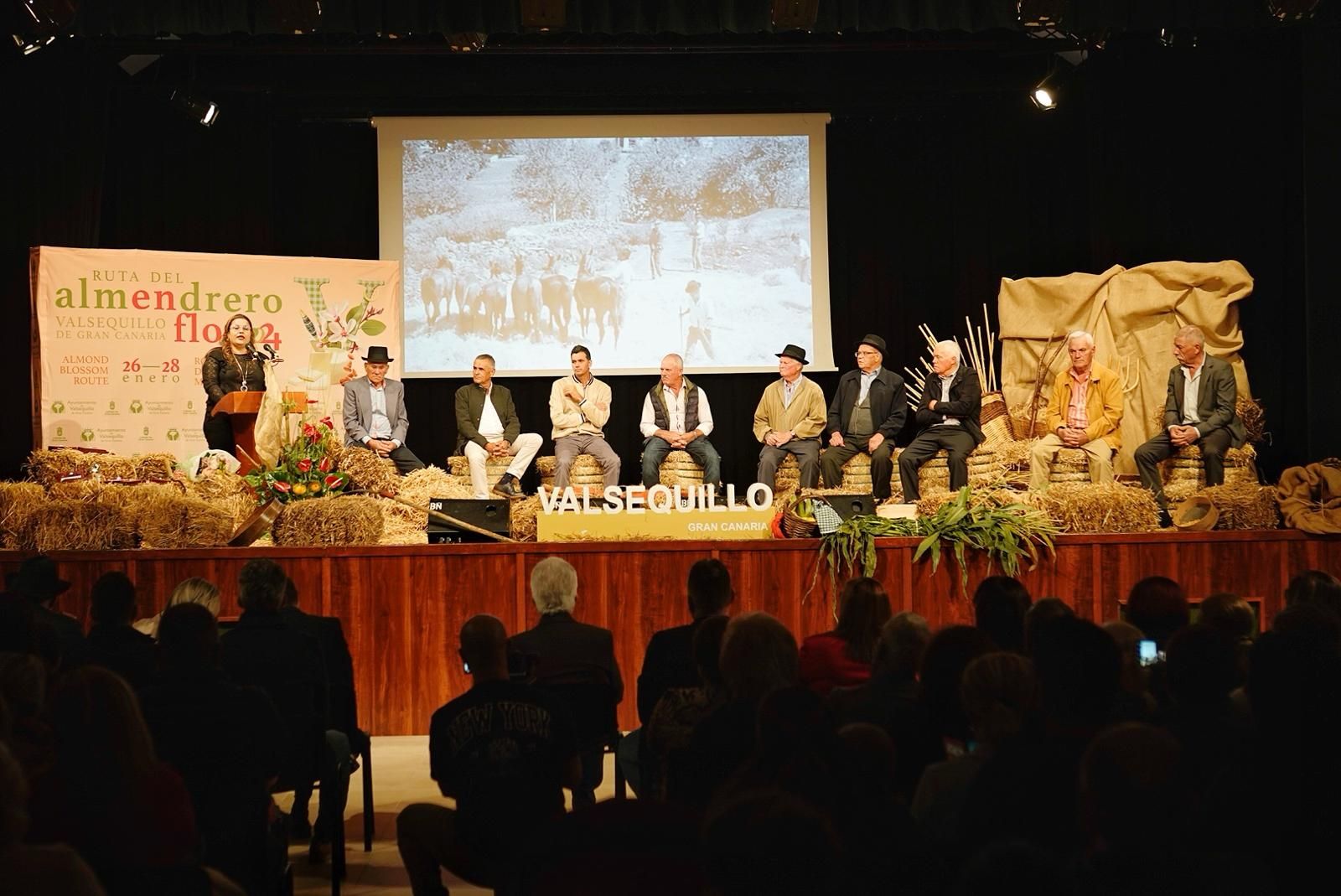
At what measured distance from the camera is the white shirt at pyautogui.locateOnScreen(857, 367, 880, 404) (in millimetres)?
9414

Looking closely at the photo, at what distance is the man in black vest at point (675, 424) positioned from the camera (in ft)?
31.2

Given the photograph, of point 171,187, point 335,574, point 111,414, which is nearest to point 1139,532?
point 335,574

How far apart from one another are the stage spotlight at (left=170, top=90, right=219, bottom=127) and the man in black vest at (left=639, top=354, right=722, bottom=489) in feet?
12.1

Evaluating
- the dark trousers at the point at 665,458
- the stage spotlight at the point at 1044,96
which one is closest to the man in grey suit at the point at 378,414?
the dark trousers at the point at 665,458

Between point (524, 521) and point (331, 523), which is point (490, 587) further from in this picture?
point (331, 523)

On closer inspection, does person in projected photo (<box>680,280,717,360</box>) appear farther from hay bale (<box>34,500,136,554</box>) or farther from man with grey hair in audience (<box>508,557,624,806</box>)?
man with grey hair in audience (<box>508,557,624,806</box>)

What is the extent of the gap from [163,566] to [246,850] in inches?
155

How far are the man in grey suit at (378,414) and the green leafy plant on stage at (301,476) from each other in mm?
1605

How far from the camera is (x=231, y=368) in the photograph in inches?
368

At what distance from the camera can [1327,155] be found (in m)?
8.53

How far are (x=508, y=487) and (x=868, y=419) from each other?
239cm

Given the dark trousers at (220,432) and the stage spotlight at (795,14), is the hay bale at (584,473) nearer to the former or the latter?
the dark trousers at (220,432)

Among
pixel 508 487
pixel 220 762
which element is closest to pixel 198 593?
pixel 220 762

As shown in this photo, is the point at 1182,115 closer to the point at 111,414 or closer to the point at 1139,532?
the point at 1139,532
